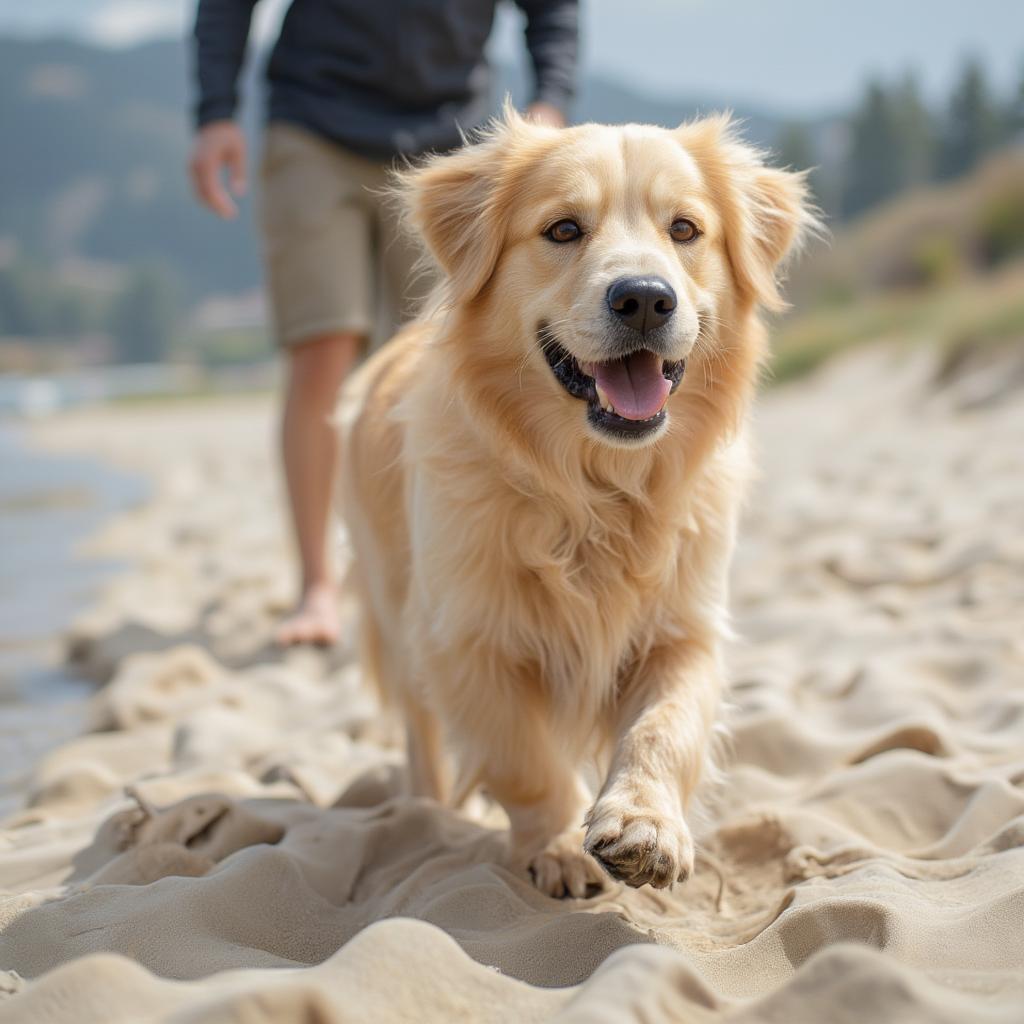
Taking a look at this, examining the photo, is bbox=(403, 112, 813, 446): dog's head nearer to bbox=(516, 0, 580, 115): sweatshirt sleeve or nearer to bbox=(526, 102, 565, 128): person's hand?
bbox=(526, 102, 565, 128): person's hand

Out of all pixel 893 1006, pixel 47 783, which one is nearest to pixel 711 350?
pixel 893 1006

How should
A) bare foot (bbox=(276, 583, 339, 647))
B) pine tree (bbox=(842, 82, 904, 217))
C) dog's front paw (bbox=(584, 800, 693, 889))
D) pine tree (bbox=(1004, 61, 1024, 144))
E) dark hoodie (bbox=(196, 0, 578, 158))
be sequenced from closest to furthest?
1. dog's front paw (bbox=(584, 800, 693, 889))
2. dark hoodie (bbox=(196, 0, 578, 158))
3. bare foot (bbox=(276, 583, 339, 647))
4. pine tree (bbox=(1004, 61, 1024, 144))
5. pine tree (bbox=(842, 82, 904, 217))

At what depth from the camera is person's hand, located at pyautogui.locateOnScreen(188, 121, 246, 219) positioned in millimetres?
3896

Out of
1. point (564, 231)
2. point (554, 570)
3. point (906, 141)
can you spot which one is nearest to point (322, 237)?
point (564, 231)

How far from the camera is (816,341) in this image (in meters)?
18.4

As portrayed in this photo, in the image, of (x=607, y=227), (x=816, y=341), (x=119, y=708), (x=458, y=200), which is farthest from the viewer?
(x=816, y=341)

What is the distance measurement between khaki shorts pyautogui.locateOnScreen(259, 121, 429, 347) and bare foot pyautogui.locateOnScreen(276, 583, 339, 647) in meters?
0.90

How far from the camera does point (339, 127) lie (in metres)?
3.82

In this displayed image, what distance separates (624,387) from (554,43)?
6.38ft

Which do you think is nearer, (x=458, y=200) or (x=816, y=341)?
(x=458, y=200)

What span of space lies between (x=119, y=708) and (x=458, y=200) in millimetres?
1798

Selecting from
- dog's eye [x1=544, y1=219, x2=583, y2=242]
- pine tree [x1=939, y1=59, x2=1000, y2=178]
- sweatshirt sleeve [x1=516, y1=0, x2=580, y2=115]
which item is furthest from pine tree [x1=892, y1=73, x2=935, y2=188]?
dog's eye [x1=544, y1=219, x2=583, y2=242]

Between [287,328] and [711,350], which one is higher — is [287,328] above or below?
below

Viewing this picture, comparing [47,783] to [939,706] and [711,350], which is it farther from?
[939,706]
